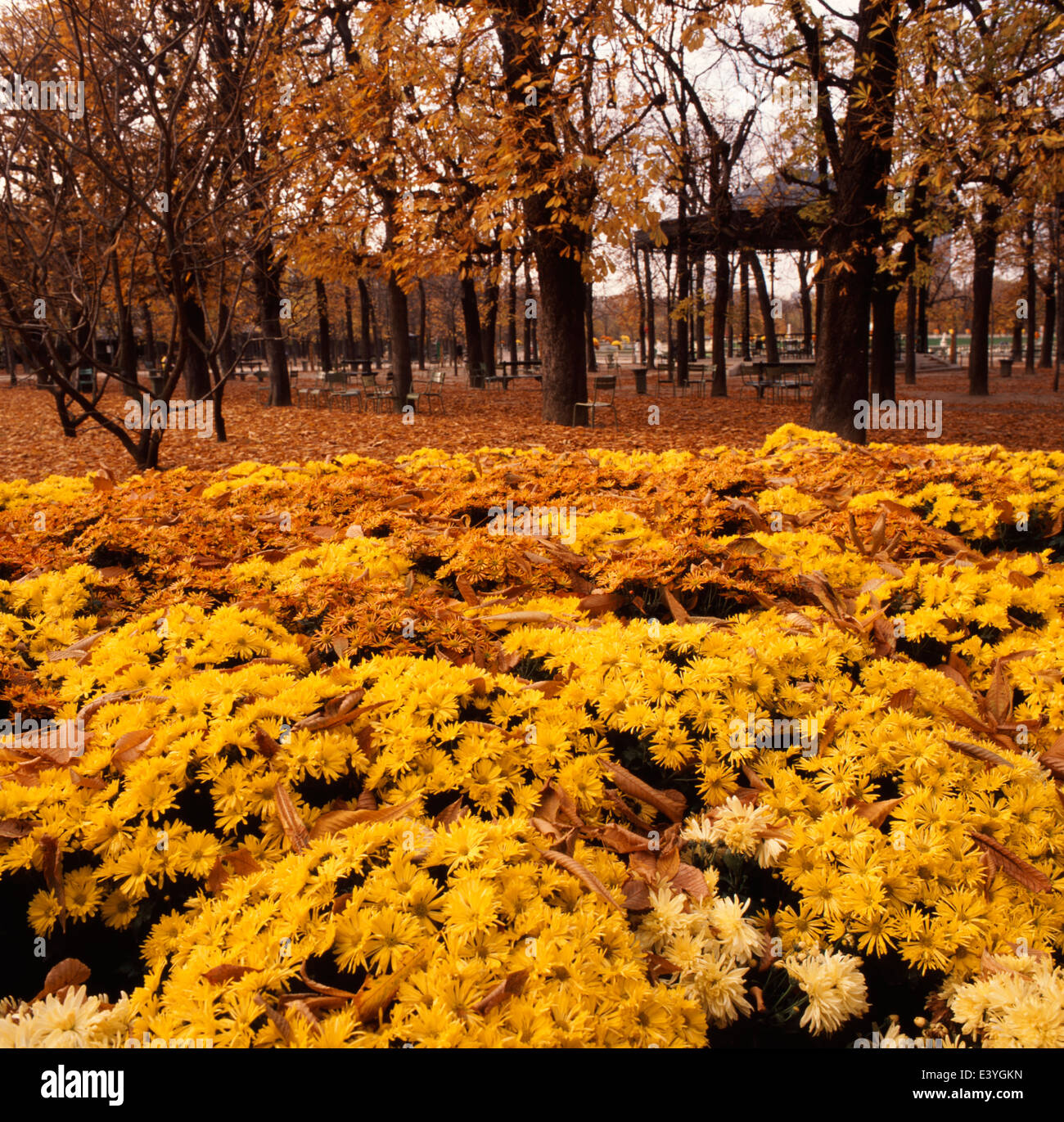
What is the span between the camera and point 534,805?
5.64 ft

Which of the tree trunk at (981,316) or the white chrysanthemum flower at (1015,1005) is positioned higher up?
the tree trunk at (981,316)

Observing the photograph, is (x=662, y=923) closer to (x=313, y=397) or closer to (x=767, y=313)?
(x=313, y=397)

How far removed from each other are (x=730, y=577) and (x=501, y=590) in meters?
0.83

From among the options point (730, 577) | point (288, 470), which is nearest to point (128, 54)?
point (288, 470)

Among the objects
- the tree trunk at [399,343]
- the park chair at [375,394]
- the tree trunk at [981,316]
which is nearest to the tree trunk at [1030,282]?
the tree trunk at [981,316]

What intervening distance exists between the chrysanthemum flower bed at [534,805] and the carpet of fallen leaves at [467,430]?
691 centimetres

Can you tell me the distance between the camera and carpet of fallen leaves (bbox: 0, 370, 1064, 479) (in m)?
10.4

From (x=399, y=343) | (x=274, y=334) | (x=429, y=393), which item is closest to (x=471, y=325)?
(x=274, y=334)

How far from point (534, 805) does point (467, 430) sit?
35.9 feet

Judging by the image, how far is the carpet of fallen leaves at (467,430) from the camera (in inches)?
409

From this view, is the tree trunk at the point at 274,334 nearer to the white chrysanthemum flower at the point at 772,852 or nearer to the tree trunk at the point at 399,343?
the tree trunk at the point at 399,343
